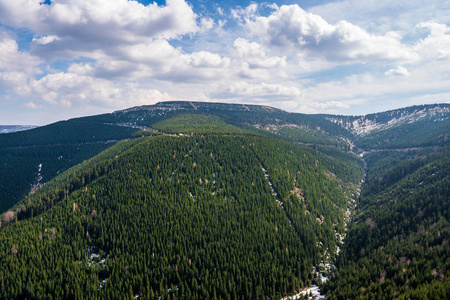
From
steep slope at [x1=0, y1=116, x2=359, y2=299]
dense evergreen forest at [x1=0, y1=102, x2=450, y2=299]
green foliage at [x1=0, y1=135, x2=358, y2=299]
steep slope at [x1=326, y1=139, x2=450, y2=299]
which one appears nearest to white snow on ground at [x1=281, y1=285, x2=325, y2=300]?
dense evergreen forest at [x1=0, y1=102, x2=450, y2=299]

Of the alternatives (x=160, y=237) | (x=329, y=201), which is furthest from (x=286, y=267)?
(x=329, y=201)

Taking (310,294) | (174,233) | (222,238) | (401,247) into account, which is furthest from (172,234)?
(401,247)

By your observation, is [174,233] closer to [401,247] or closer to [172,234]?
[172,234]

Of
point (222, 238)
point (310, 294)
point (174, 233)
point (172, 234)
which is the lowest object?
point (310, 294)

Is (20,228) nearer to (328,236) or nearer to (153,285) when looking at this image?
(153,285)

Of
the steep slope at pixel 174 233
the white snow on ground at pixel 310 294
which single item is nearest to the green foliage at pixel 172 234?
the steep slope at pixel 174 233

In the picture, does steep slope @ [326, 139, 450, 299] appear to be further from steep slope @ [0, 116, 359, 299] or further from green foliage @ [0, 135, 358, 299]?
green foliage @ [0, 135, 358, 299]

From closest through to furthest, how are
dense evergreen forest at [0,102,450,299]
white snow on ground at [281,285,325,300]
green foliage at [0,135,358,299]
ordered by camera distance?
white snow on ground at [281,285,325,300], dense evergreen forest at [0,102,450,299], green foliage at [0,135,358,299]

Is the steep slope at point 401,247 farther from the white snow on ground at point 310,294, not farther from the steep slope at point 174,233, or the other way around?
the steep slope at point 174,233

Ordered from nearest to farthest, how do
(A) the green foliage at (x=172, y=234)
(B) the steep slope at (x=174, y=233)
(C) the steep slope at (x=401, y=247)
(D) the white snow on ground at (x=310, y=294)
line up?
(C) the steep slope at (x=401, y=247)
(D) the white snow on ground at (x=310, y=294)
(A) the green foliage at (x=172, y=234)
(B) the steep slope at (x=174, y=233)
